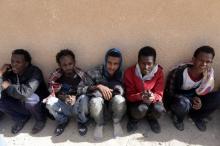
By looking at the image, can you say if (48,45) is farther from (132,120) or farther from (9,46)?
(132,120)

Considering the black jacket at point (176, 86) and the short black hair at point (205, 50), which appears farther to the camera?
the black jacket at point (176, 86)

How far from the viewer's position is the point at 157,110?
4.00m

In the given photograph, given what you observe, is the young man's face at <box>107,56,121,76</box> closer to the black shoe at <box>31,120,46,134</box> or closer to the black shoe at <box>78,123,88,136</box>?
the black shoe at <box>78,123,88,136</box>

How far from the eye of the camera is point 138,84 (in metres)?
4.13

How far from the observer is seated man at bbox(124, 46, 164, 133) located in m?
4.00

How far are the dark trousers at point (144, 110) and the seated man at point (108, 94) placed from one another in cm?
11

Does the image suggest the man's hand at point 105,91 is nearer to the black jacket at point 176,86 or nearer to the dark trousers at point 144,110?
the dark trousers at point 144,110

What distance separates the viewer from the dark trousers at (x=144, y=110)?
4.01 meters

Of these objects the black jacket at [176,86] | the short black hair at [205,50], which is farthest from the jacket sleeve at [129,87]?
the short black hair at [205,50]

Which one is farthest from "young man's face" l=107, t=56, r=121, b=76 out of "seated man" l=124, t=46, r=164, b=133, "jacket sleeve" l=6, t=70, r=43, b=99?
"jacket sleeve" l=6, t=70, r=43, b=99

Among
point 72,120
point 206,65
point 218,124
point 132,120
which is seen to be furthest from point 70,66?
point 218,124

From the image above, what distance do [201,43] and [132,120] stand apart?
1232 mm

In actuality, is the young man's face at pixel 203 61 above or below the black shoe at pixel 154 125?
above

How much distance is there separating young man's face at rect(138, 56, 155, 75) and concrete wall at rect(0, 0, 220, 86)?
34 centimetres
